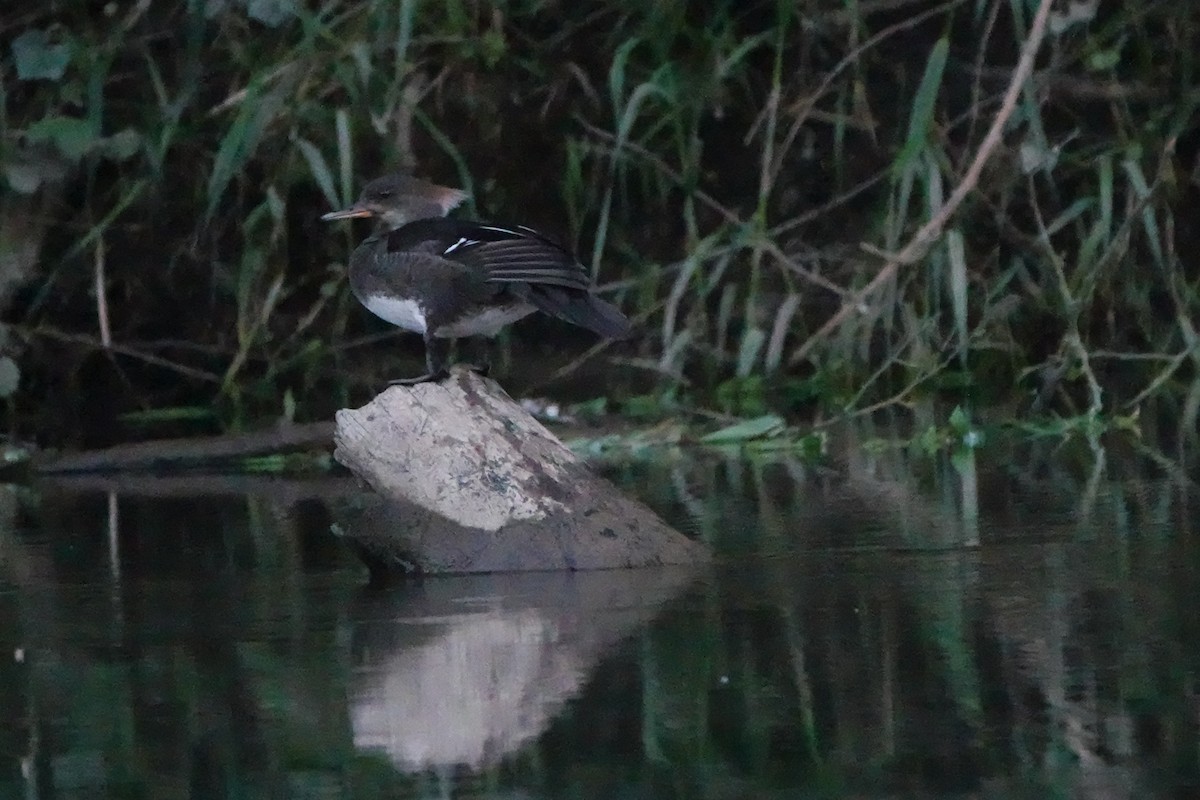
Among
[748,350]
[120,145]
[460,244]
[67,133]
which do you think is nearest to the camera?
[460,244]

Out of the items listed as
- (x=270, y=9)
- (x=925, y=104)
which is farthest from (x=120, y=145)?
(x=925, y=104)

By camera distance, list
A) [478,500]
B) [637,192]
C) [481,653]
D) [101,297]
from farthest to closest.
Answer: [637,192] < [101,297] < [478,500] < [481,653]

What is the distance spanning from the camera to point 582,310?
18.5 feet

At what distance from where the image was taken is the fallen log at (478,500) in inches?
186

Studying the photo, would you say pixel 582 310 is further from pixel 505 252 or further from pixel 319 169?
pixel 319 169

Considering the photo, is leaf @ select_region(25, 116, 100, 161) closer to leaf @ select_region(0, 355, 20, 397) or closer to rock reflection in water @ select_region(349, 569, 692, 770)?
leaf @ select_region(0, 355, 20, 397)

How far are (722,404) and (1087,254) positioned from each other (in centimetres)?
137

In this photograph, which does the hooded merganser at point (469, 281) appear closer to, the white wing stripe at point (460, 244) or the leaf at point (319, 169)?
the white wing stripe at point (460, 244)

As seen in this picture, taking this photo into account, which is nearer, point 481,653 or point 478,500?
point 481,653

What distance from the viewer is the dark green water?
9.73 feet

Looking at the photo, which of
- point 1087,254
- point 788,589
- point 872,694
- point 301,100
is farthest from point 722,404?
point 872,694

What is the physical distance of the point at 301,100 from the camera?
8.37 metres

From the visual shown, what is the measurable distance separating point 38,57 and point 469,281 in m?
3.42

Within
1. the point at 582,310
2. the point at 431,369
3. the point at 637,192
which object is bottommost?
the point at 431,369
